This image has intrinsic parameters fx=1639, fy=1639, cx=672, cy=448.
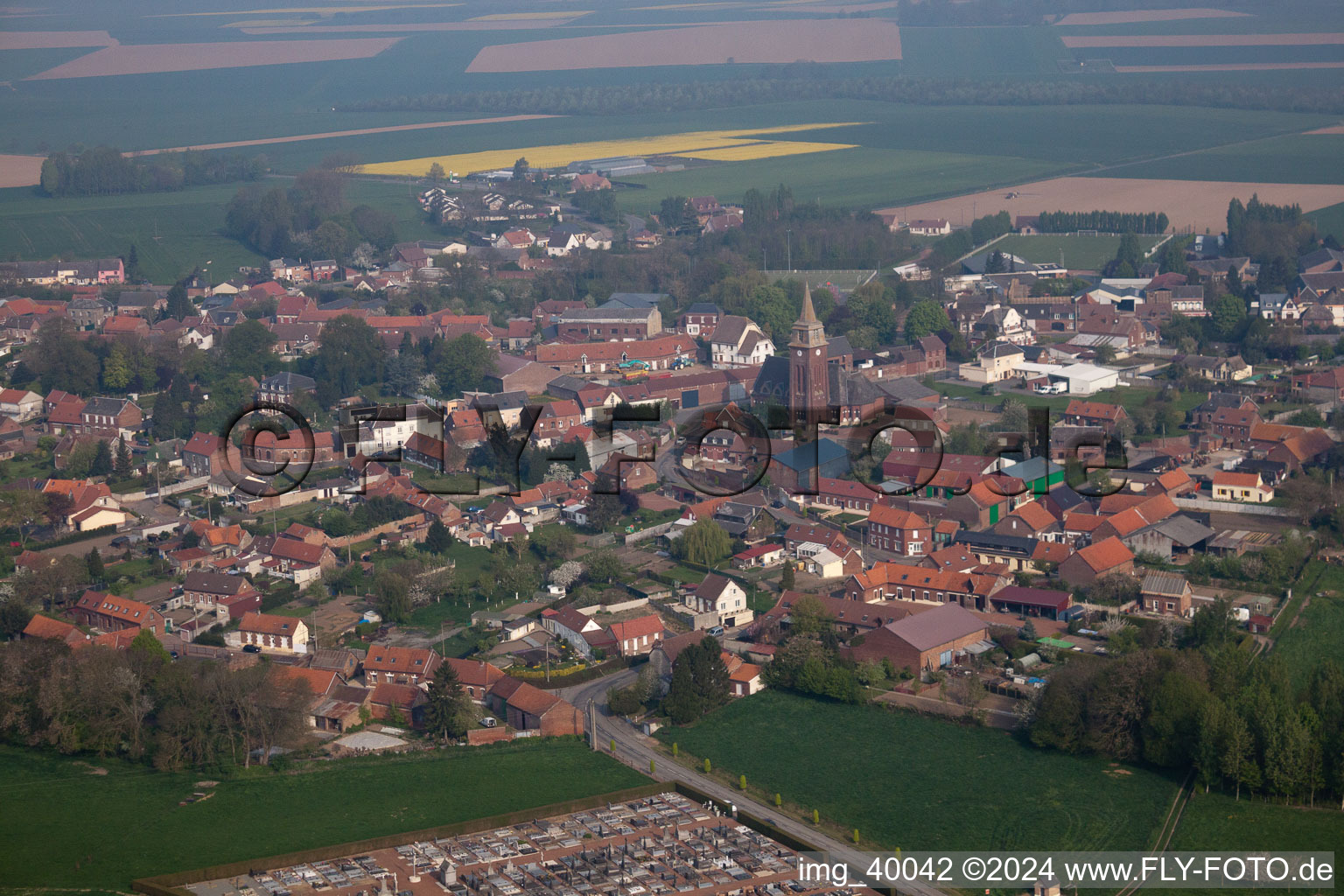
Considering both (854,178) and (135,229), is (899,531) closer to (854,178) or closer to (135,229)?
(135,229)

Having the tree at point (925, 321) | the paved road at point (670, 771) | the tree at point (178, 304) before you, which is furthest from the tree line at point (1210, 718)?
the tree at point (178, 304)

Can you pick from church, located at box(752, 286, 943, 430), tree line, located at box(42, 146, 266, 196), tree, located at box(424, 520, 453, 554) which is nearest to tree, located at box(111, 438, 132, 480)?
tree, located at box(424, 520, 453, 554)

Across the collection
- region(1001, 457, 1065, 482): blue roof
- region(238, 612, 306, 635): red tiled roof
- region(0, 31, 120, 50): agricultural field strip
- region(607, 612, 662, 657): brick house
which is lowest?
region(607, 612, 662, 657): brick house

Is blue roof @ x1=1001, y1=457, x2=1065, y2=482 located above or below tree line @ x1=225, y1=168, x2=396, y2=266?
below

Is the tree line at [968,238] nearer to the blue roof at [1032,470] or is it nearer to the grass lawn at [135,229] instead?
the blue roof at [1032,470]

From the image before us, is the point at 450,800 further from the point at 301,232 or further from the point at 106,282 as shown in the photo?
the point at 301,232

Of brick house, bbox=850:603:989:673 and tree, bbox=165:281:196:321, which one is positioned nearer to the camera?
Answer: brick house, bbox=850:603:989:673

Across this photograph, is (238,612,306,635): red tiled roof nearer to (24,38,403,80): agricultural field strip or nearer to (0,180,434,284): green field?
(0,180,434,284): green field
